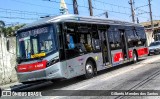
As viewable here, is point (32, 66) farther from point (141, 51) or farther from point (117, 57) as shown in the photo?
point (141, 51)

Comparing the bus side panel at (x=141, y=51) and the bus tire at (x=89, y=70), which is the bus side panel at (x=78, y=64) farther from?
the bus side panel at (x=141, y=51)

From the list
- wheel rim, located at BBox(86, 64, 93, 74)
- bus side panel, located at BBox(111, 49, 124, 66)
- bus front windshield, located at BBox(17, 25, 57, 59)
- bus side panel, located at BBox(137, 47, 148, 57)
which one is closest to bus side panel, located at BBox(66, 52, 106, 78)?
wheel rim, located at BBox(86, 64, 93, 74)

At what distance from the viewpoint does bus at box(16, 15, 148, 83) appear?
1363 cm

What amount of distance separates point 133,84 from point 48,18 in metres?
4.96

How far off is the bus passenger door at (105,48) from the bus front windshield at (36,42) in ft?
14.6

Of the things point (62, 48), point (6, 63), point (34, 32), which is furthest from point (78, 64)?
point (6, 63)

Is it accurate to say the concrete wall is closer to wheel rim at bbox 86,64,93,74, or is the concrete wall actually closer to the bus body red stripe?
the bus body red stripe

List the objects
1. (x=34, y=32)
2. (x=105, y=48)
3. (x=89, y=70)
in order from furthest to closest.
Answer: (x=105, y=48), (x=89, y=70), (x=34, y=32)

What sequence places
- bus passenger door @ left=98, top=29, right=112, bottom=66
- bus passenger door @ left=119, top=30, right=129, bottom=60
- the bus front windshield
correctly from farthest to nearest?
bus passenger door @ left=119, top=30, right=129, bottom=60, bus passenger door @ left=98, top=29, right=112, bottom=66, the bus front windshield

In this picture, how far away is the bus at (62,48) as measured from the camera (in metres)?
Result: 13.6

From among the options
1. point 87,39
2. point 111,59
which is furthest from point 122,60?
point 87,39

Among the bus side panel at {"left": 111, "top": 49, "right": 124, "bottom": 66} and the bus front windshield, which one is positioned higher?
the bus front windshield

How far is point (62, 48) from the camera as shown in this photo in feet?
45.6

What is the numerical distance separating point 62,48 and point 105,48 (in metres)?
4.74
